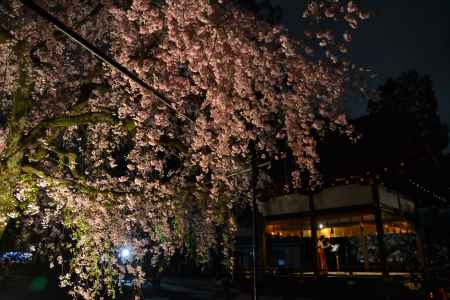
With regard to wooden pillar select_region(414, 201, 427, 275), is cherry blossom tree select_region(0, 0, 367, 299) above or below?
above

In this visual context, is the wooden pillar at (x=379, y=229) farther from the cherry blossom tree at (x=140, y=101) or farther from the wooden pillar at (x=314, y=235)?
the cherry blossom tree at (x=140, y=101)

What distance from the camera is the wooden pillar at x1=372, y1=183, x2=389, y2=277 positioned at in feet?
39.1

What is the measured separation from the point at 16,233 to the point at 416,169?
17.6 metres

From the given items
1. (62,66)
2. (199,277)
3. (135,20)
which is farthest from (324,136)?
(199,277)

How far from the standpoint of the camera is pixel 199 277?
27047mm

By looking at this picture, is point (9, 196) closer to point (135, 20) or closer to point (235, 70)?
point (135, 20)

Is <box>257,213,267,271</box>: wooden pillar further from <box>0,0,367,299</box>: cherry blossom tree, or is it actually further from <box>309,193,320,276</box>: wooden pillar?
<box>0,0,367,299</box>: cherry blossom tree

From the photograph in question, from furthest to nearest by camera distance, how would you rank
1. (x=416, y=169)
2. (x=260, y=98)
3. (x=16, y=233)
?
1. (x=16, y=233)
2. (x=416, y=169)
3. (x=260, y=98)

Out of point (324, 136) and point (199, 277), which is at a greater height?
point (324, 136)

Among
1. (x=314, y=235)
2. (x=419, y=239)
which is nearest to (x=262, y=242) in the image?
(x=314, y=235)

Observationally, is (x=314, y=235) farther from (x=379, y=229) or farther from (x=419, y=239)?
(x=419, y=239)

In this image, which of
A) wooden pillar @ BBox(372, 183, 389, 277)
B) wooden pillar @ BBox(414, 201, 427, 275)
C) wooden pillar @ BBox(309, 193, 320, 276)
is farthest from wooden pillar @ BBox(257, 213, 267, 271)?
wooden pillar @ BBox(414, 201, 427, 275)

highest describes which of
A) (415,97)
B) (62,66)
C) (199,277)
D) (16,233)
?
(415,97)

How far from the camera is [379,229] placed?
12430mm
